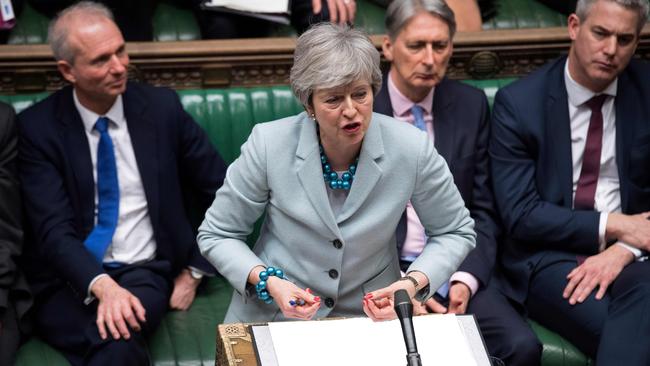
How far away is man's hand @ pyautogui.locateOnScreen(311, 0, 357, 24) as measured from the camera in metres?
3.99

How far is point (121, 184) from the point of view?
3.43m

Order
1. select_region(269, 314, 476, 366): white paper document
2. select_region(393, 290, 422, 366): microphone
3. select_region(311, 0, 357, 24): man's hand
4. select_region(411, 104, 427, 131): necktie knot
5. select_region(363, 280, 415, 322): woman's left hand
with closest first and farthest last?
select_region(393, 290, 422, 366): microphone → select_region(269, 314, 476, 366): white paper document → select_region(363, 280, 415, 322): woman's left hand → select_region(411, 104, 427, 131): necktie knot → select_region(311, 0, 357, 24): man's hand

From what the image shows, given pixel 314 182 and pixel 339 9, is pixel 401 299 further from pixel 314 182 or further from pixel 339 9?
pixel 339 9

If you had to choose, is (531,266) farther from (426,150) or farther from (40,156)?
(40,156)

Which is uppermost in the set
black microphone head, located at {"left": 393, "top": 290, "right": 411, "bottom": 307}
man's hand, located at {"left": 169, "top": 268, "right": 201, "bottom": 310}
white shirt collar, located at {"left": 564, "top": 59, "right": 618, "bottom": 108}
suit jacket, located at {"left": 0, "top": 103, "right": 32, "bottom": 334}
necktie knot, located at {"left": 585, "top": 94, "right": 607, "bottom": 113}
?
black microphone head, located at {"left": 393, "top": 290, "right": 411, "bottom": 307}

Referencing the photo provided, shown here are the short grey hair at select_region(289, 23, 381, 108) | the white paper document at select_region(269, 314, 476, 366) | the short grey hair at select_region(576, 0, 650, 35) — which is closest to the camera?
the white paper document at select_region(269, 314, 476, 366)

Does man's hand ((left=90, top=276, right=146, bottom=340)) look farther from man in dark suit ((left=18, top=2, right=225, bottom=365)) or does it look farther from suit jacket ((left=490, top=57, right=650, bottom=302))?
suit jacket ((left=490, top=57, right=650, bottom=302))

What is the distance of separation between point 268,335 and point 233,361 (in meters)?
0.10

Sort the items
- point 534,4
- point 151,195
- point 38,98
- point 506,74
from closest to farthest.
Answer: point 151,195 → point 38,98 → point 506,74 → point 534,4

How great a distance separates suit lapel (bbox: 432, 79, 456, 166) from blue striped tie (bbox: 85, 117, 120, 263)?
100cm

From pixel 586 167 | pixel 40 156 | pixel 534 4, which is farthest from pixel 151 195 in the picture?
pixel 534 4

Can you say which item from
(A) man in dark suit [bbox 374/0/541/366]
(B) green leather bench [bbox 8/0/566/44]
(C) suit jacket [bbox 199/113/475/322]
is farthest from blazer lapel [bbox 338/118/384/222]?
(B) green leather bench [bbox 8/0/566/44]

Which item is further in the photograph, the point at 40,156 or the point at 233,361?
the point at 40,156

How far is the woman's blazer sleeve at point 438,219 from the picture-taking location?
271cm
